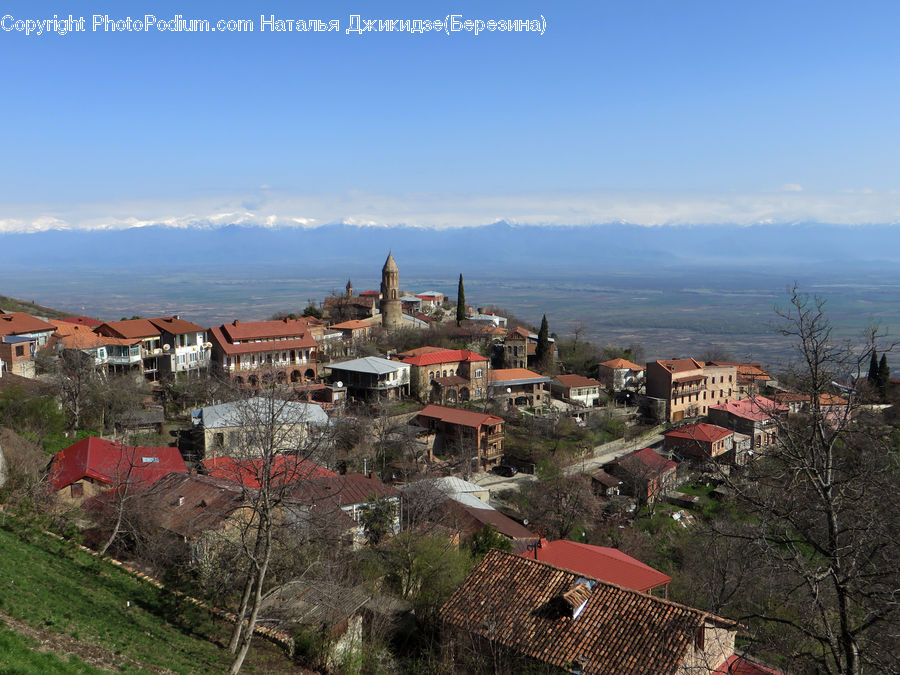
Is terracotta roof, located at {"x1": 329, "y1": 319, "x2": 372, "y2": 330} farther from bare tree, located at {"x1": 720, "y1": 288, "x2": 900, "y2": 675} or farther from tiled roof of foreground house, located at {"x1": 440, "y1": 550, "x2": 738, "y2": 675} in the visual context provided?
bare tree, located at {"x1": 720, "y1": 288, "x2": 900, "y2": 675}

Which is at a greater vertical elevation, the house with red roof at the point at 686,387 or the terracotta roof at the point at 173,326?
the terracotta roof at the point at 173,326

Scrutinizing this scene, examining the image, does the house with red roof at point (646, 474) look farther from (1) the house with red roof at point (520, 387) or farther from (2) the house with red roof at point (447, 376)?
(2) the house with red roof at point (447, 376)

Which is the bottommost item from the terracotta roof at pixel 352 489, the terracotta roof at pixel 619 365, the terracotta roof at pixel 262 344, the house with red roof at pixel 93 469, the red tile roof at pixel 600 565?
the terracotta roof at pixel 619 365

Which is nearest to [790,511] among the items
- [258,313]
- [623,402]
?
[623,402]

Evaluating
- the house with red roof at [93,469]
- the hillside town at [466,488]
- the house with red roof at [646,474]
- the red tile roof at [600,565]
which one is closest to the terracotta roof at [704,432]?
the hillside town at [466,488]

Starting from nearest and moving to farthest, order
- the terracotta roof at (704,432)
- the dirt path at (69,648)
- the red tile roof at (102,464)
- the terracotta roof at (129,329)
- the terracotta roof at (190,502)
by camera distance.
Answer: the dirt path at (69,648) < the terracotta roof at (190,502) < the red tile roof at (102,464) < the terracotta roof at (704,432) < the terracotta roof at (129,329)

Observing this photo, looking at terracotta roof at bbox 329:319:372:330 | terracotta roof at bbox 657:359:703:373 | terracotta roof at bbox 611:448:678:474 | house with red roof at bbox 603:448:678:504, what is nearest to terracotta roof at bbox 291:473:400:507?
house with red roof at bbox 603:448:678:504

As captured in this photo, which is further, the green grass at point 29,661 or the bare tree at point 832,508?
the green grass at point 29,661
